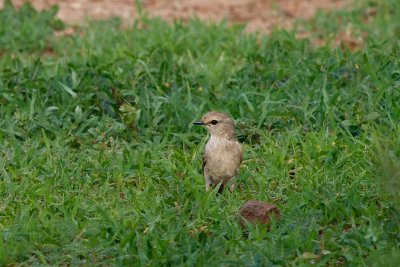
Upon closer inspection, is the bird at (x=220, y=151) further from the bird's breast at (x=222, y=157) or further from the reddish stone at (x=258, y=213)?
the reddish stone at (x=258, y=213)

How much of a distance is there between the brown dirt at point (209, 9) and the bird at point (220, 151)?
13.0 ft

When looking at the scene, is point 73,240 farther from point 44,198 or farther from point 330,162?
point 330,162

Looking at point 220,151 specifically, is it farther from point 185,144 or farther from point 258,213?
point 258,213

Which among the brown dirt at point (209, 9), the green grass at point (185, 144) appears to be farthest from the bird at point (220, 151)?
the brown dirt at point (209, 9)

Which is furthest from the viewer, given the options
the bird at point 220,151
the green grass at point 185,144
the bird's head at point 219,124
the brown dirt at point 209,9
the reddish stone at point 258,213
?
the brown dirt at point 209,9

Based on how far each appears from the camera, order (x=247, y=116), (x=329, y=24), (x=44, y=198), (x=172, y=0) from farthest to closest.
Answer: (x=172, y=0)
(x=329, y=24)
(x=247, y=116)
(x=44, y=198)

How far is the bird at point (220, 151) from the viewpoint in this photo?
808 cm

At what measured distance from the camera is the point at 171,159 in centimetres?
855

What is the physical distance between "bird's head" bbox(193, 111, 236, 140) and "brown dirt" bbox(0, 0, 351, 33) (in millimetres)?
3916

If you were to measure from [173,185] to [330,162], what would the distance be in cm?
132

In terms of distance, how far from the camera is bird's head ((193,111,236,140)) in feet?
27.3

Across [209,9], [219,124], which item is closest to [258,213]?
[219,124]

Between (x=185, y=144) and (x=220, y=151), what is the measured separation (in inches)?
30.2

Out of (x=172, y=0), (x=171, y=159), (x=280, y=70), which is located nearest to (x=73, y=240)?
(x=171, y=159)
